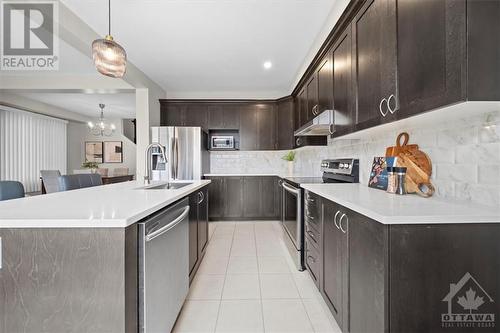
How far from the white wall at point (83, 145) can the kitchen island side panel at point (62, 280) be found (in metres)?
7.30

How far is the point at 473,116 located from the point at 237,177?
12.4ft

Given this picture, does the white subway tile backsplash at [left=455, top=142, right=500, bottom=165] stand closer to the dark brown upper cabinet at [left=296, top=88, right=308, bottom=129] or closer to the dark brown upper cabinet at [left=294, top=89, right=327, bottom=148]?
the dark brown upper cabinet at [left=294, top=89, right=327, bottom=148]

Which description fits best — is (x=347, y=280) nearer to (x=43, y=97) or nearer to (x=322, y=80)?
(x=322, y=80)

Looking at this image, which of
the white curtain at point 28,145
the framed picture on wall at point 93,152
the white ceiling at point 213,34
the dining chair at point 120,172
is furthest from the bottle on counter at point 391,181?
the framed picture on wall at point 93,152

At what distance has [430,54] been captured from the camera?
101 centimetres

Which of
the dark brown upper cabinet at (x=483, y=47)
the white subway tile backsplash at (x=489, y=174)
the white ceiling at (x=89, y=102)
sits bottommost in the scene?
the white subway tile backsplash at (x=489, y=174)

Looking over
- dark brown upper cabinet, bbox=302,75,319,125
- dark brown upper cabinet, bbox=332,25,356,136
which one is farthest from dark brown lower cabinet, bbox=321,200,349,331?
dark brown upper cabinet, bbox=302,75,319,125

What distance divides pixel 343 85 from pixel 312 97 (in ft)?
3.45

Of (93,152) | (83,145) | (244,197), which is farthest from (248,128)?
(83,145)

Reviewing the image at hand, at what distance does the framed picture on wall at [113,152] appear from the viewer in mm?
7578

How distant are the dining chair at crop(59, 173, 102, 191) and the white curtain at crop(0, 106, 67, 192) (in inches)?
177

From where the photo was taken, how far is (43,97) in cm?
531

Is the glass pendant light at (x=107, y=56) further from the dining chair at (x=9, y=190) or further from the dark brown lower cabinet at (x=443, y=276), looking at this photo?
the dark brown lower cabinet at (x=443, y=276)

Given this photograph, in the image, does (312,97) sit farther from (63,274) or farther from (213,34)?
(63,274)
